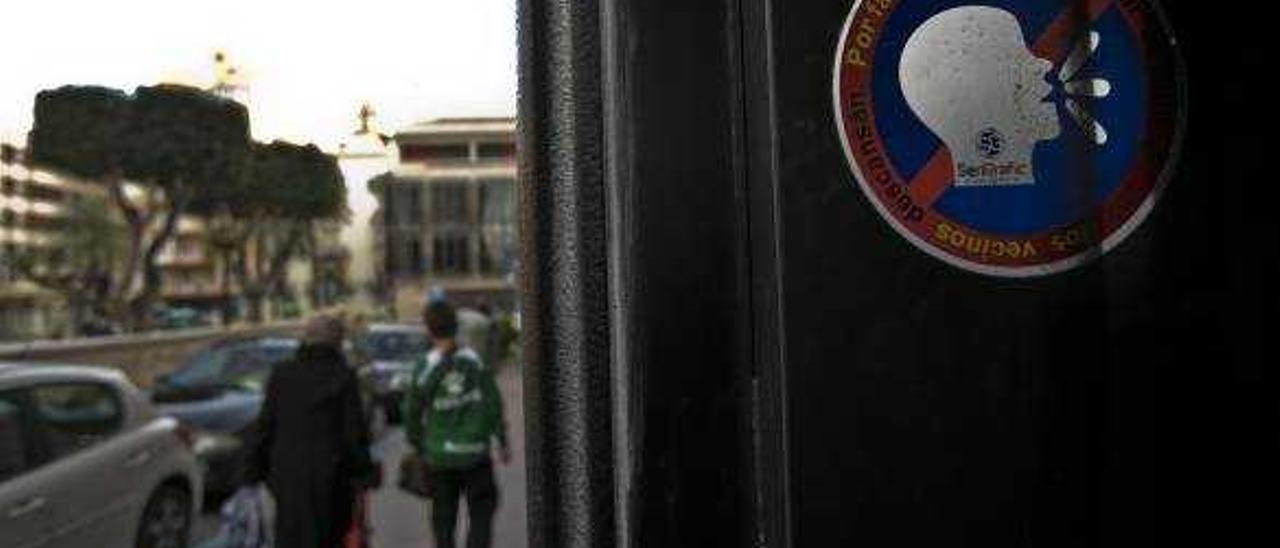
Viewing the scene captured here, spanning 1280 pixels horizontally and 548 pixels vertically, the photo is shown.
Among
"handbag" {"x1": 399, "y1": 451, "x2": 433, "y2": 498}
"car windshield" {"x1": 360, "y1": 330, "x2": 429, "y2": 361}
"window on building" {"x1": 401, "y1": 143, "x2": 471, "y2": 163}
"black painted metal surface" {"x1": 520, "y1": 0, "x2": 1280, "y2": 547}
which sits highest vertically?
"window on building" {"x1": 401, "y1": 143, "x2": 471, "y2": 163}

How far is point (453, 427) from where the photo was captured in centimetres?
627

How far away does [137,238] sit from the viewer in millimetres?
38250

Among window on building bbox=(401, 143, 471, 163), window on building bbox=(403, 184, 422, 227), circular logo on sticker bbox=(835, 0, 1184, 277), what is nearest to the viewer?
circular logo on sticker bbox=(835, 0, 1184, 277)

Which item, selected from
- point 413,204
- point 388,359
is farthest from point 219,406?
point 413,204

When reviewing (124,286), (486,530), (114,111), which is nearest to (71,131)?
(114,111)

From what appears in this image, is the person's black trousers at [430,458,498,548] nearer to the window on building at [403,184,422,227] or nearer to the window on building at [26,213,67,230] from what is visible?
the window on building at [26,213,67,230]

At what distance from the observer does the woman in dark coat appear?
6156mm

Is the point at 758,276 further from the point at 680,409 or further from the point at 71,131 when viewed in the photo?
the point at 71,131

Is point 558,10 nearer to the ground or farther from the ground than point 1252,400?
farther from the ground

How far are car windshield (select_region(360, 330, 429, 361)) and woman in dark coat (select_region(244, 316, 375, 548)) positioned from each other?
44.0 ft

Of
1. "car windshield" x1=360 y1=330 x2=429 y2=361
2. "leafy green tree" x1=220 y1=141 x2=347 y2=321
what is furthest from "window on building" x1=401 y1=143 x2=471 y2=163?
"car windshield" x1=360 y1=330 x2=429 y2=361

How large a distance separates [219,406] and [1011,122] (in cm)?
1041

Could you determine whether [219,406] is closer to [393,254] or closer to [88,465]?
[88,465]

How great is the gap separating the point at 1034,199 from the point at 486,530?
5.60 metres
